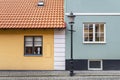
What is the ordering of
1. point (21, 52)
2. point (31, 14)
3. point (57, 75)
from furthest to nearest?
point (31, 14), point (21, 52), point (57, 75)

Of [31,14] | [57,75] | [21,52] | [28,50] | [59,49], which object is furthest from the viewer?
[31,14]

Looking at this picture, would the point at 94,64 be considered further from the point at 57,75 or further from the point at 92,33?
the point at 57,75

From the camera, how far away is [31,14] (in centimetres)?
1988

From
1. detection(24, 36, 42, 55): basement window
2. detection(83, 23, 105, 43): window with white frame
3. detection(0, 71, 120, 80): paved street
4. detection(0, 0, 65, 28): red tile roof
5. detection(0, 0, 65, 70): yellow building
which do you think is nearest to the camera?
detection(0, 71, 120, 80): paved street

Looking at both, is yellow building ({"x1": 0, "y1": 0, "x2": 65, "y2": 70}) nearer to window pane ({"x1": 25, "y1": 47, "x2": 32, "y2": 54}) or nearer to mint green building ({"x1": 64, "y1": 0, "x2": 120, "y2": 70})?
window pane ({"x1": 25, "y1": 47, "x2": 32, "y2": 54})

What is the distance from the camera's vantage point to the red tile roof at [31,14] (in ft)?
62.3

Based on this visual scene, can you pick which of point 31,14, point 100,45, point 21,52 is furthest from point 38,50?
point 100,45

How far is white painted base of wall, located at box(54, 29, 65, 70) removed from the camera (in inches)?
753

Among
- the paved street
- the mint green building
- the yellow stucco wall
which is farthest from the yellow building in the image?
the paved street

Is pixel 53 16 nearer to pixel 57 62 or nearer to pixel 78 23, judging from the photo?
pixel 78 23

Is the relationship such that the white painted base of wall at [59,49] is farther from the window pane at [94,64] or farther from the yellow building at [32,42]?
the window pane at [94,64]

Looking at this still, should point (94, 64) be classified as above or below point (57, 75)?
above

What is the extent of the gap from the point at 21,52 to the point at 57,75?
3.49 m

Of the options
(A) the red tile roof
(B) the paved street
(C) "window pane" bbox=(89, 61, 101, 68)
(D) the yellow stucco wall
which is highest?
(A) the red tile roof
